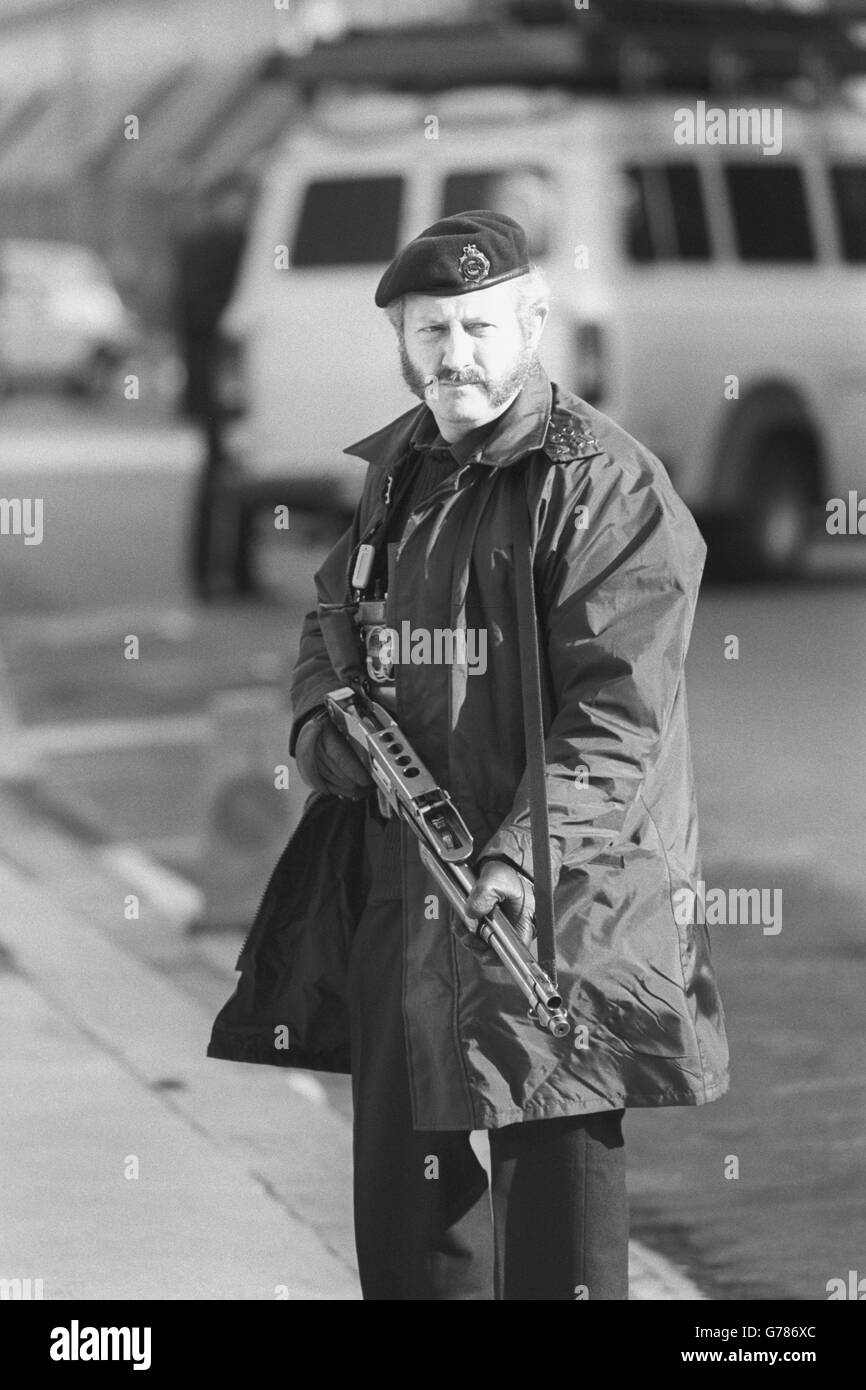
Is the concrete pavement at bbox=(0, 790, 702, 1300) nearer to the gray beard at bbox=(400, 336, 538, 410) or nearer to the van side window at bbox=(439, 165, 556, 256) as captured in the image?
the gray beard at bbox=(400, 336, 538, 410)

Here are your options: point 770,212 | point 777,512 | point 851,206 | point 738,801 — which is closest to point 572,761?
point 738,801

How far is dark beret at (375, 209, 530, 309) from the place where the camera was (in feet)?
10.9

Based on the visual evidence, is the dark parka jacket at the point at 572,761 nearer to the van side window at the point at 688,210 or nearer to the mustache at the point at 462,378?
the mustache at the point at 462,378

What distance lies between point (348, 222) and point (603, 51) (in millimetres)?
1657

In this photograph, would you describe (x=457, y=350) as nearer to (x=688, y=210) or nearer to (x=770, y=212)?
(x=688, y=210)

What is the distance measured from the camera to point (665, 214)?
13.4 meters

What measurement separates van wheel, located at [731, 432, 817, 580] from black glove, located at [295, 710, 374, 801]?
33.5 ft

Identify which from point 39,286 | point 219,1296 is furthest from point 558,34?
point 39,286

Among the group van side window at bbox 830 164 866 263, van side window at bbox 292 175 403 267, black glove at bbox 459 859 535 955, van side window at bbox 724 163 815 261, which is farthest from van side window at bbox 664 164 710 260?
black glove at bbox 459 859 535 955

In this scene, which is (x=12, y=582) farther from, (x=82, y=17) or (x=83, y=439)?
(x=82, y=17)

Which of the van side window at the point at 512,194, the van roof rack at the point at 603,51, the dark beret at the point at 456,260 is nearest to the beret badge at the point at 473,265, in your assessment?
the dark beret at the point at 456,260

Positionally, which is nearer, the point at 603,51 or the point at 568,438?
the point at 568,438

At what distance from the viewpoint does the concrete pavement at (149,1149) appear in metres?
4.52

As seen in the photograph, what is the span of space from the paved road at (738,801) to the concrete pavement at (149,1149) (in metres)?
0.25
